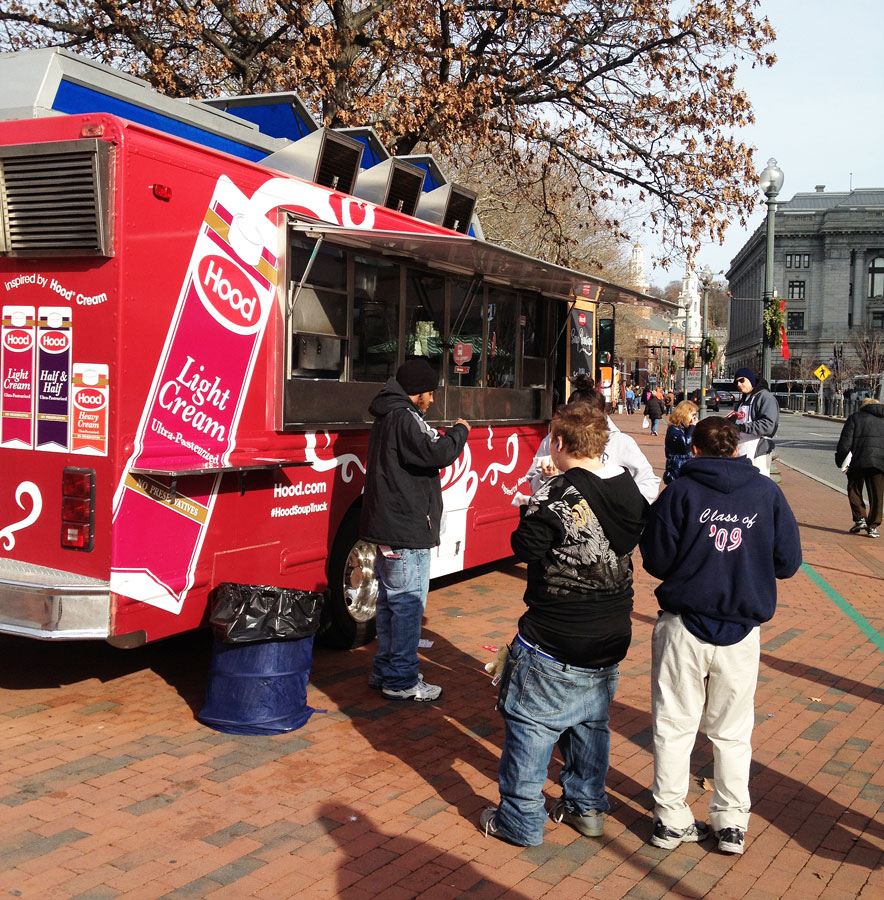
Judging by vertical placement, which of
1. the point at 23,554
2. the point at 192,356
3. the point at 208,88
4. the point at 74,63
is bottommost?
the point at 23,554

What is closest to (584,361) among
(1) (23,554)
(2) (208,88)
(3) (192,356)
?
(3) (192,356)

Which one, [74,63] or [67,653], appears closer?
[74,63]

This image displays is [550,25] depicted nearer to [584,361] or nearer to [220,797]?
[584,361]

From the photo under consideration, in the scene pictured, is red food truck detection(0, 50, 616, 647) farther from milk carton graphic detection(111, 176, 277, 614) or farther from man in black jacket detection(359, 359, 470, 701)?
man in black jacket detection(359, 359, 470, 701)

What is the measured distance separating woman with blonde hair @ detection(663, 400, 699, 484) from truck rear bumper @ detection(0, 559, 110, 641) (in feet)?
27.7

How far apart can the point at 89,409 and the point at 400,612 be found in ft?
6.74

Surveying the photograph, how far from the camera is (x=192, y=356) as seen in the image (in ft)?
17.7

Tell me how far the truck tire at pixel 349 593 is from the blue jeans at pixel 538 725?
2.70m

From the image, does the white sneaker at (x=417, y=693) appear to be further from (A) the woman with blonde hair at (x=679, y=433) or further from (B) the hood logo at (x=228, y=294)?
(A) the woman with blonde hair at (x=679, y=433)

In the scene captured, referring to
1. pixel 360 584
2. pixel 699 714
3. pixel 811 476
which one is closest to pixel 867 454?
pixel 360 584

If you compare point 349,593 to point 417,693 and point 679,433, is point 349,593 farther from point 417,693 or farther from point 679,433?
point 679,433

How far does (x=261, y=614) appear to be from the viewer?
17.4 feet

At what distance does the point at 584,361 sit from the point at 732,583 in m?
6.49

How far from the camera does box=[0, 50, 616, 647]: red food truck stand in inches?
198
